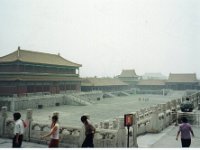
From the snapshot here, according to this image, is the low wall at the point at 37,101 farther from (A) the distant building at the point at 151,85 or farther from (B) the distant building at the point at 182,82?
(B) the distant building at the point at 182,82

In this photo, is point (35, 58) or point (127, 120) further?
point (35, 58)

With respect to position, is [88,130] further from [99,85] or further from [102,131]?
[99,85]

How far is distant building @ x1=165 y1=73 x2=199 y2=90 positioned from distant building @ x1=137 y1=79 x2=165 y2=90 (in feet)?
6.13

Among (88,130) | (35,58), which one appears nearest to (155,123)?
(88,130)

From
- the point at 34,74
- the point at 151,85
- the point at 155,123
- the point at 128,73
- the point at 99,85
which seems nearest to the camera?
the point at 155,123

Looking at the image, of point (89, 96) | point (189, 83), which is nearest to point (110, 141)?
point (89, 96)

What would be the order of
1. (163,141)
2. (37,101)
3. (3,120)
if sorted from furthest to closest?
(37,101) → (3,120) → (163,141)

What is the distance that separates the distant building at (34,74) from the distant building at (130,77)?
3543 centimetres

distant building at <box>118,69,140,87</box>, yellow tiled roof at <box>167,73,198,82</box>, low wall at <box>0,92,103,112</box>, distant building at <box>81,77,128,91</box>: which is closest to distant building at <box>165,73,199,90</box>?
yellow tiled roof at <box>167,73,198,82</box>

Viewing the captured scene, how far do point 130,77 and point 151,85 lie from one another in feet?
33.3

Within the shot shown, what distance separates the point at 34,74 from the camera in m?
35.8

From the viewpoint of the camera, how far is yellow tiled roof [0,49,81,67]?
117ft

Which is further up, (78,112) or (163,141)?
(163,141)

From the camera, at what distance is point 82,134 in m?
9.95
